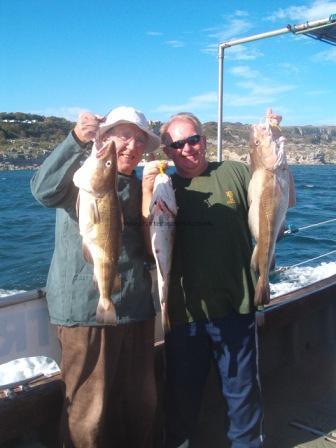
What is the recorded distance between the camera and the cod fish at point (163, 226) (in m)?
3.22

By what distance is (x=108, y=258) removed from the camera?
3084 millimetres

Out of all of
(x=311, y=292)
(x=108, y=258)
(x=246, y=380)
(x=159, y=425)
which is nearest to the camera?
(x=108, y=258)

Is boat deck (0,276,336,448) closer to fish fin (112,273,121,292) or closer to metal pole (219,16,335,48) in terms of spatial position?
fish fin (112,273,121,292)

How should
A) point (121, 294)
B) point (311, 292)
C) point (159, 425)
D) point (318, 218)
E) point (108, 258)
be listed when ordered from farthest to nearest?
point (318, 218), point (311, 292), point (159, 425), point (121, 294), point (108, 258)

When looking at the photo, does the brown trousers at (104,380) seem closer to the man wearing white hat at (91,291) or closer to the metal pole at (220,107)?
the man wearing white hat at (91,291)

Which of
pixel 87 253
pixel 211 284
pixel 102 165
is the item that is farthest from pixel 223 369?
pixel 102 165

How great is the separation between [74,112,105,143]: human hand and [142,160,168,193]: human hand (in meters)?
0.45

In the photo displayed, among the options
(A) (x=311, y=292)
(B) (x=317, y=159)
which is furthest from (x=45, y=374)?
(B) (x=317, y=159)

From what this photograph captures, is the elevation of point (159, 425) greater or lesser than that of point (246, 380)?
lesser

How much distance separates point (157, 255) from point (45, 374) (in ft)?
4.30

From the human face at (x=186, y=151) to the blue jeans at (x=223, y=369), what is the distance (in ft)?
3.48

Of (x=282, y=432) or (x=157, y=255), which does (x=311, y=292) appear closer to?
(x=282, y=432)

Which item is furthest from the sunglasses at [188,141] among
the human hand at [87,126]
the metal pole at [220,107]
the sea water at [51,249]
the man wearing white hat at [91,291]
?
the sea water at [51,249]

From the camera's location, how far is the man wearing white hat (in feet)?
10.0
